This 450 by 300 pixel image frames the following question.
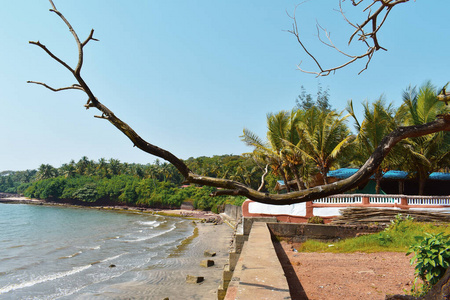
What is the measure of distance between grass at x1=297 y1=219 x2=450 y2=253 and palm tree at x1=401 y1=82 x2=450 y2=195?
20.5ft

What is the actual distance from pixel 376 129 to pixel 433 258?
13.3m

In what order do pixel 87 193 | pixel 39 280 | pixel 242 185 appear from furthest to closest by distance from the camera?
1. pixel 87 193
2. pixel 39 280
3. pixel 242 185

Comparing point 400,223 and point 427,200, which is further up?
point 427,200

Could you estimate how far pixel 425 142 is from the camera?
1628 cm

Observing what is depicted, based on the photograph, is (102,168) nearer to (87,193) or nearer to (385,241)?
(87,193)

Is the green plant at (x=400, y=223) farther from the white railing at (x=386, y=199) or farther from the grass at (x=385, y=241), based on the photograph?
the white railing at (x=386, y=199)

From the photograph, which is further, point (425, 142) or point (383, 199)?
point (425, 142)

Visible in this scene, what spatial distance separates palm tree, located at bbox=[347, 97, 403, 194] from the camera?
1620 centimetres

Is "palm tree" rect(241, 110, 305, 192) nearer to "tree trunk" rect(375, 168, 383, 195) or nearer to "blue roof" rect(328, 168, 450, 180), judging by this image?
"blue roof" rect(328, 168, 450, 180)

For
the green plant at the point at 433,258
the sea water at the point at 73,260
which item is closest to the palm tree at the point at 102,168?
the sea water at the point at 73,260

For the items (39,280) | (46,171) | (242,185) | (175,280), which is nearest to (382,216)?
(175,280)

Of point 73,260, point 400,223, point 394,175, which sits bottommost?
point 73,260

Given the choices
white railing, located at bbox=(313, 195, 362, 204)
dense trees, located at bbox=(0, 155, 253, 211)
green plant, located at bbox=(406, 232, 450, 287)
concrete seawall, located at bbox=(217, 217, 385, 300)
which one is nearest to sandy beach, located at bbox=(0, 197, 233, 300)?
concrete seawall, located at bbox=(217, 217, 385, 300)

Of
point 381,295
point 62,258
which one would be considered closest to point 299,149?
point 381,295
